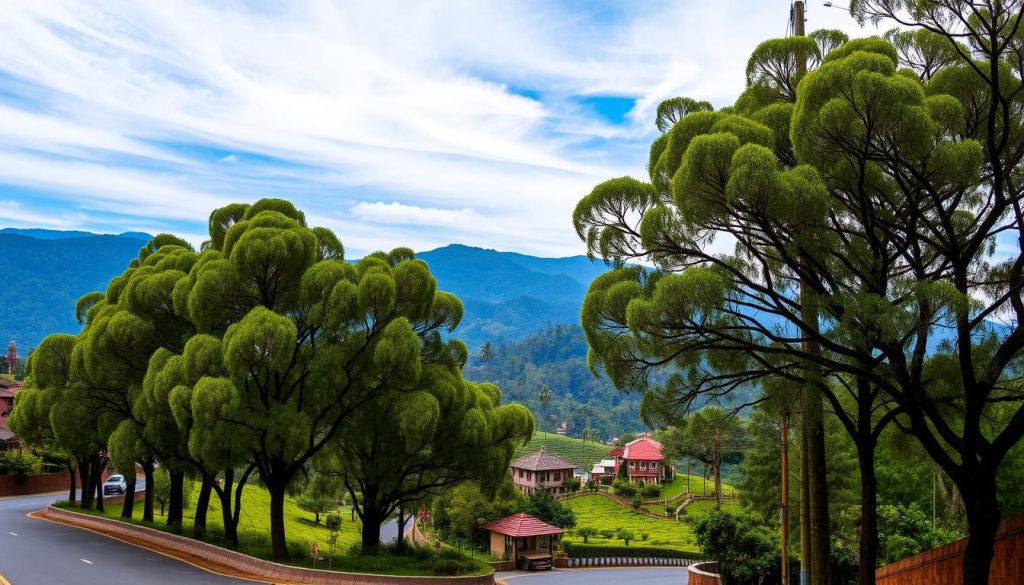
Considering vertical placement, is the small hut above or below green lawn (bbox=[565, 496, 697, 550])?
above

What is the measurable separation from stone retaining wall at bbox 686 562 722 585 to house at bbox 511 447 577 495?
57.0 meters

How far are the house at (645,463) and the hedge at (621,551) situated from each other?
38214 millimetres

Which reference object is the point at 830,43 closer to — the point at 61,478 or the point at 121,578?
the point at 121,578

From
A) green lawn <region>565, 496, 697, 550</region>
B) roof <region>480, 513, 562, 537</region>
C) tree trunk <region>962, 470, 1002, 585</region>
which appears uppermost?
tree trunk <region>962, 470, 1002, 585</region>

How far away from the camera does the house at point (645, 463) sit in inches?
3359

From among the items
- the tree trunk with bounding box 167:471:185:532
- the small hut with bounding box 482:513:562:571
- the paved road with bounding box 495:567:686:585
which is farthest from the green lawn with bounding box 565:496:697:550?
the tree trunk with bounding box 167:471:185:532

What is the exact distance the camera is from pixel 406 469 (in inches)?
928

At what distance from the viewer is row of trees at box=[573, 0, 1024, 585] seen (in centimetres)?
884

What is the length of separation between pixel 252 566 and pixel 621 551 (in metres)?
28.0

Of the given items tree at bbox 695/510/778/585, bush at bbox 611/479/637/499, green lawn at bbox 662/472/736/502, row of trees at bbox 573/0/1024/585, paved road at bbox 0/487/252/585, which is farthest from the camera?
green lawn at bbox 662/472/736/502

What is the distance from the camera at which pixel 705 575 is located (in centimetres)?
2036

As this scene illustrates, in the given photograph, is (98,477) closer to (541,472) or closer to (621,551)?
(621,551)

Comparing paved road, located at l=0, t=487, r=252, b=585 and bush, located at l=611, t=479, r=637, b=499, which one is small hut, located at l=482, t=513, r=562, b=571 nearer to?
paved road, located at l=0, t=487, r=252, b=585

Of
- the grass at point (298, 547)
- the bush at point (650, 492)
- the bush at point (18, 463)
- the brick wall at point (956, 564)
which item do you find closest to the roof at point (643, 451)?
the bush at point (650, 492)
